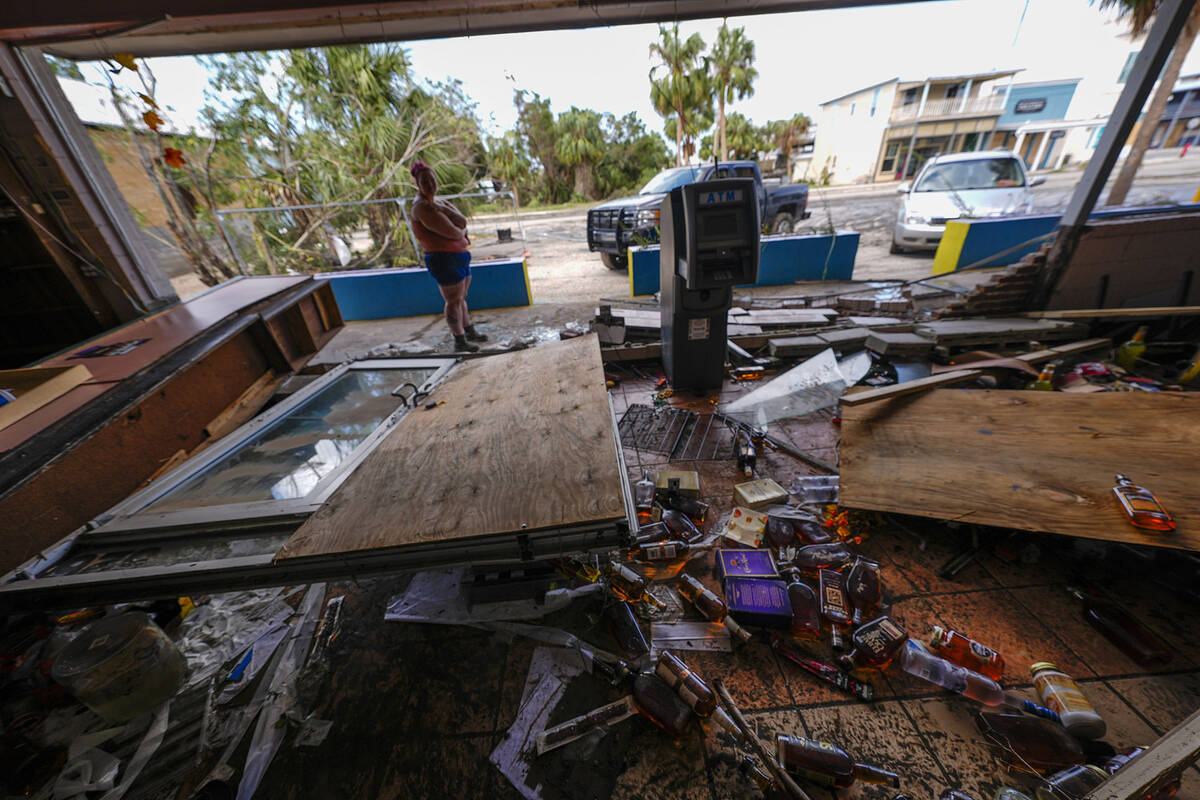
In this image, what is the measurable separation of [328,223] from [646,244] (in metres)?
6.82

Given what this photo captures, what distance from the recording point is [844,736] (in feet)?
5.16

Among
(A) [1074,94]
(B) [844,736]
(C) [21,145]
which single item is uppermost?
(A) [1074,94]

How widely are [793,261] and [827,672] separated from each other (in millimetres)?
6890

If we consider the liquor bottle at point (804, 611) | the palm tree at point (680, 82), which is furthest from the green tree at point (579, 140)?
the liquor bottle at point (804, 611)

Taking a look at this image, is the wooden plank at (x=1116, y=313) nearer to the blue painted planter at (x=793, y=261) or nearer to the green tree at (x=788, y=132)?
the blue painted planter at (x=793, y=261)

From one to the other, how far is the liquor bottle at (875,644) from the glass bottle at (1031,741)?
0.31m

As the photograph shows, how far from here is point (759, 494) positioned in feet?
8.68

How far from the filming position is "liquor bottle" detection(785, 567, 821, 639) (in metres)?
1.91

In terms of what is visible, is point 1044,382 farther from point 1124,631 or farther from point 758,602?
point 758,602

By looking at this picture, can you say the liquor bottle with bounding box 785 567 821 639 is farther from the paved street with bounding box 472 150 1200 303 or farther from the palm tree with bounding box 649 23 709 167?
the palm tree with bounding box 649 23 709 167

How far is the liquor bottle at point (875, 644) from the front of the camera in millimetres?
1755

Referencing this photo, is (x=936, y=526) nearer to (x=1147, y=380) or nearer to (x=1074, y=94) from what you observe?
(x=1147, y=380)

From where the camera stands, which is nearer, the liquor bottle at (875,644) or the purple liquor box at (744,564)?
the liquor bottle at (875,644)

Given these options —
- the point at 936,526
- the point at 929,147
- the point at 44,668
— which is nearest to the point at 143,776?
the point at 44,668
